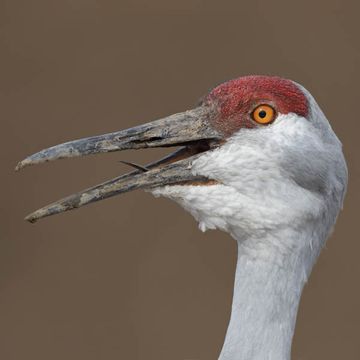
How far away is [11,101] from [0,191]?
0.64 m

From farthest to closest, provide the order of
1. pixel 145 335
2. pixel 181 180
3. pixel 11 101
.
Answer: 1. pixel 11 101
2. pixel 145 335
3. pixel 181 180

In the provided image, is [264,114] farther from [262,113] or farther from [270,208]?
[270,208]

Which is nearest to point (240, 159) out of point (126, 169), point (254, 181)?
point (254, 181)

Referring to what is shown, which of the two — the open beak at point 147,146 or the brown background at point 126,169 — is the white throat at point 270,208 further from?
the brown background at point 126,169

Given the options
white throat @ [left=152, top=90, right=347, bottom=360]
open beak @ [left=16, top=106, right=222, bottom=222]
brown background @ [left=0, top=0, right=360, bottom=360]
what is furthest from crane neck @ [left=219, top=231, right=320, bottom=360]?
brown background @ [left=0, top=0, right=360, bottom=360]

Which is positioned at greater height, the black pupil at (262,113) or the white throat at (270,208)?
the black pupil at (262,113)

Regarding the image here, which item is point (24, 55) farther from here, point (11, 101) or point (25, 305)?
point (25, 305)

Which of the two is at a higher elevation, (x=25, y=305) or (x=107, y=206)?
(x=107, y=206)

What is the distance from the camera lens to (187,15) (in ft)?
22.8

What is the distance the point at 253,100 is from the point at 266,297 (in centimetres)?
60

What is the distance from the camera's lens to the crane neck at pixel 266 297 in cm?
292

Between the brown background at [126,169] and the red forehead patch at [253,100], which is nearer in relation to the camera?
the red forehead patch at [253,100]

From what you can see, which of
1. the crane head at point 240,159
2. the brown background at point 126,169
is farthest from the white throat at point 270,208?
the brown background at point 126,169

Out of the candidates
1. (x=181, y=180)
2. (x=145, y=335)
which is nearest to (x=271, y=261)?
(x=181, y=180)
